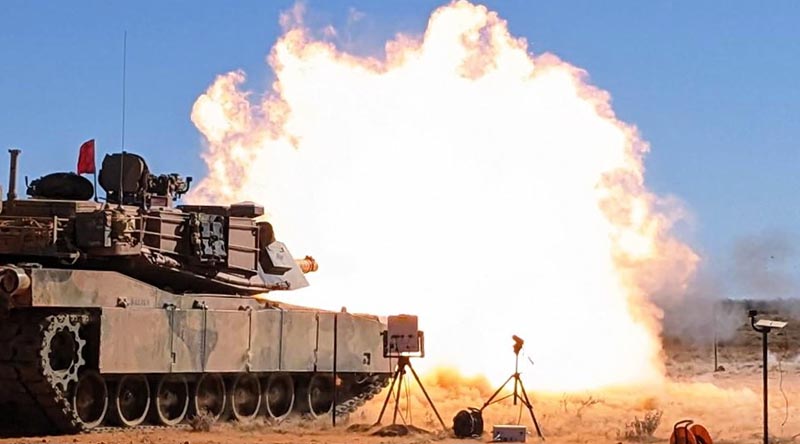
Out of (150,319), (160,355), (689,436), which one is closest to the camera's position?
(689,436)

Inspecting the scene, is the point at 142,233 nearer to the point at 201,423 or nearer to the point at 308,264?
the point at 201,423

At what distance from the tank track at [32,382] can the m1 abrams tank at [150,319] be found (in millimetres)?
→ 25

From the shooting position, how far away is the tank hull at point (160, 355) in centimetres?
2458

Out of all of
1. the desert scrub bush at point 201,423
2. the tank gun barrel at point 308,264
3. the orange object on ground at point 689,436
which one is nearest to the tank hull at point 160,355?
the desert scrub bush at point 201,423

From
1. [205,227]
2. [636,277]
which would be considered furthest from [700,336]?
[205,227]

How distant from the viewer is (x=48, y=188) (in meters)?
27.5

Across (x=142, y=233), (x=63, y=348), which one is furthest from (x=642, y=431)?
(x=63, y=348)

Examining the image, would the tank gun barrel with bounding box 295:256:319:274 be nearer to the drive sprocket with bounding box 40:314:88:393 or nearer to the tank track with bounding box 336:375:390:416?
the tank track with bounding box 336:375:390:416

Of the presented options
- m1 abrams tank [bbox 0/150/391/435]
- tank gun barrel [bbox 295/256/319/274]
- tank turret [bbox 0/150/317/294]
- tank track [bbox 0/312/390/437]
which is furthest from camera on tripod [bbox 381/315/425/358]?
tank gun barrel [bbox 295/256/319/274]

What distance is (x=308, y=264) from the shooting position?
34000mm

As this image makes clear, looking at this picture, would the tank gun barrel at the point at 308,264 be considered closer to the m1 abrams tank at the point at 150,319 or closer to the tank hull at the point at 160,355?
the m1 abrams tank at the point at 150,319

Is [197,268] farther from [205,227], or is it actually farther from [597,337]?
[597,337]

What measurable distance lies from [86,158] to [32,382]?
196 inches

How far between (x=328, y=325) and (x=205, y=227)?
3.84 metres
